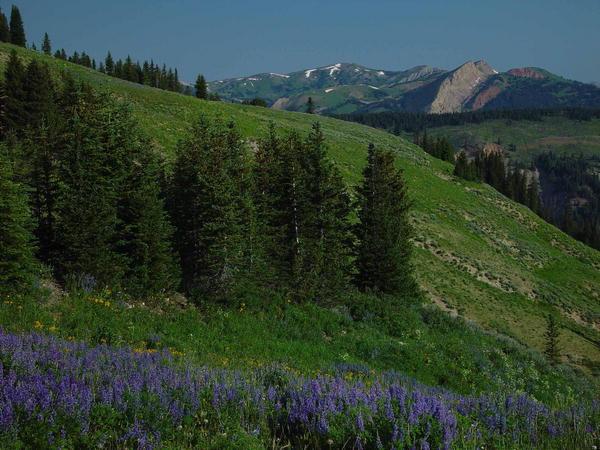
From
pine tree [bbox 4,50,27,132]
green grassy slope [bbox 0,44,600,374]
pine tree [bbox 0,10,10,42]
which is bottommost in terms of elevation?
green grassy slope [bbox 0,44,600,374]

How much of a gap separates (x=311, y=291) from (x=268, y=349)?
20.6 feet

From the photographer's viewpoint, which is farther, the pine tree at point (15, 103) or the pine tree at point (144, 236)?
the pine tree at point (15, 103)

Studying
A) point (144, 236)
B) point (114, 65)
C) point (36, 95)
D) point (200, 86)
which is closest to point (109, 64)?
point (114, 65)

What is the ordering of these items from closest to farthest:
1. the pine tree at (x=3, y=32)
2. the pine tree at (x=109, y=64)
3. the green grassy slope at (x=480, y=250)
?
the green grassy slope at (x=480, y=250) → the pine tree at (x=3, y=32) → the pine tree at (x=109, y=64)

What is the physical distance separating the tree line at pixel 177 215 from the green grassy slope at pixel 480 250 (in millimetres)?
13864

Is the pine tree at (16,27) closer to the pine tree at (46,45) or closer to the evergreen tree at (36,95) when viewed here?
the pine tree at (46,45)

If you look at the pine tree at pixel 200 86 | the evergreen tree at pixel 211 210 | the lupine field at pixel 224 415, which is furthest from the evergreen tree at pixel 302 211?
the pine tree at pixel 200 86

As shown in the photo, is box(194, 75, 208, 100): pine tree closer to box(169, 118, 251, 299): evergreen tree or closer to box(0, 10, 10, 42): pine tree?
box(0, 10, 10, 42): pine tree

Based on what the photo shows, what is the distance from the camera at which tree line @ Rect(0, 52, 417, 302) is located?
1417 centimetres

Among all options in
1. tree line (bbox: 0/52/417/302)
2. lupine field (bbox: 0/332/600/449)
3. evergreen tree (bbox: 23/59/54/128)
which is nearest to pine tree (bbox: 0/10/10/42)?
evergreen tree (bbox: 23/59/54/128)

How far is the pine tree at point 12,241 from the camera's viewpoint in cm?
1159

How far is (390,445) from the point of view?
4.24 metres

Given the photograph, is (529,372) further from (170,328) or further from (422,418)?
(422,418)

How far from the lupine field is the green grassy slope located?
26.6 meters
